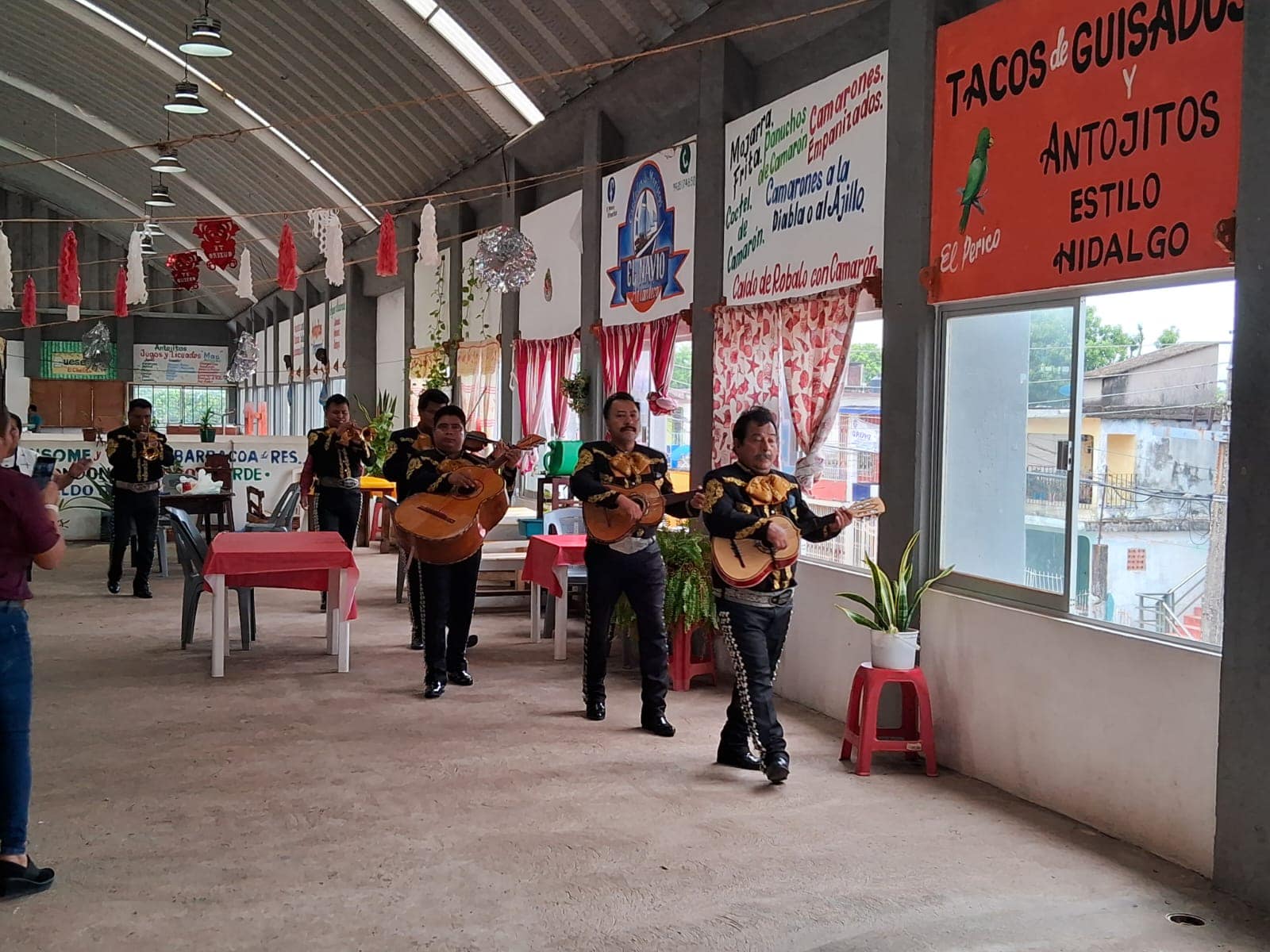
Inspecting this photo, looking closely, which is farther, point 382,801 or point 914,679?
point 914,679

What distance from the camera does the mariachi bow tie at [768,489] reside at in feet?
15.6

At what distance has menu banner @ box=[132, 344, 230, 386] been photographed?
96.1ft

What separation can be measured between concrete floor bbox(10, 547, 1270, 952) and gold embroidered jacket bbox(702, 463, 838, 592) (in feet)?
3.35

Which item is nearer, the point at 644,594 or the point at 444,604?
the point at 644,594

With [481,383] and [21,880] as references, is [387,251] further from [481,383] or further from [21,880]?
[21,880]

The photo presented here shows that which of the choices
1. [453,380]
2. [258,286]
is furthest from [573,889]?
[258,286]

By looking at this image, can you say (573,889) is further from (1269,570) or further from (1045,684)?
(1269,570)

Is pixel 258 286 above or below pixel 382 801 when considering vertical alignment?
above

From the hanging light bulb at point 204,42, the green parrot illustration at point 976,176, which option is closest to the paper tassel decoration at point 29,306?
the hanging light bulb at point 204,42

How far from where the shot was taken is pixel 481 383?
41.8 ft

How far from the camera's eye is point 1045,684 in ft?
15.0

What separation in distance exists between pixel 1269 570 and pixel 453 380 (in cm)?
1101

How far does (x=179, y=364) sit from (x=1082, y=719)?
28915mm

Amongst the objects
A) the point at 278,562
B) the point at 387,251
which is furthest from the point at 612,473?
the point at 387,251
